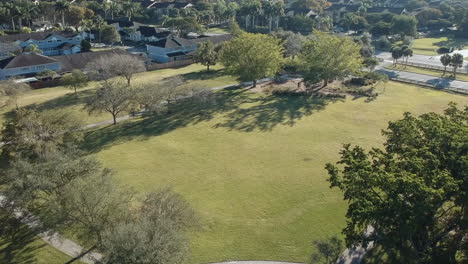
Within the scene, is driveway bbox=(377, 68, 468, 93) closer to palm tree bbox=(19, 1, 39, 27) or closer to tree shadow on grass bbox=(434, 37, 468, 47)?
tree shadow on grass bbox=(434, 37, 468, 47)

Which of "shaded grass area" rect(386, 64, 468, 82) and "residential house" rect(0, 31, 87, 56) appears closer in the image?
"shaded grass area" rect(386, 64, 468, 82)

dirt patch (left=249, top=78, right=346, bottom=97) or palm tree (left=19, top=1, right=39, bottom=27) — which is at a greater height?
palm tree (left=19, top=1, right=39, bottom=27)

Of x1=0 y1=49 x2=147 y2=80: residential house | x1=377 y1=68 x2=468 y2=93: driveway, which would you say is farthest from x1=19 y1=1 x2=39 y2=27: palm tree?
x1=377 y1=68 x2=468 y2=93: driveway

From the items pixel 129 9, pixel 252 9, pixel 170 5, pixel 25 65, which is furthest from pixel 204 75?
pixel 170 5

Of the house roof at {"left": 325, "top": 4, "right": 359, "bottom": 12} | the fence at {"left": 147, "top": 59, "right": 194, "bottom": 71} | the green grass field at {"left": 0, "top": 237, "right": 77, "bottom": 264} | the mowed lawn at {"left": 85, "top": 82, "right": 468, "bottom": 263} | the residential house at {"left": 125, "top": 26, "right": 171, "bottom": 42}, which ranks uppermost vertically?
the house roof at {"left": 325, "top": 4, "right": 359, "bottom": 12}

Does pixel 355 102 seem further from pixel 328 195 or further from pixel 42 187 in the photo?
pixel 42 187

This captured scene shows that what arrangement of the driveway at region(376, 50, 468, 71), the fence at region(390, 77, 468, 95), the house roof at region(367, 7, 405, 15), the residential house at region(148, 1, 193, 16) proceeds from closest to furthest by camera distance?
the fence at region(390, 77, 468, 95) < the driveway at region(376, 50, 468, 71) < the residential house at region(148, 1, 193, 16) < the house roof at region(367, 7, 405, 15)

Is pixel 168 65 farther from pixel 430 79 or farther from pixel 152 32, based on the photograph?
pixel 430 79
